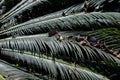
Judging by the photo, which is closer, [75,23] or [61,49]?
[61,49]

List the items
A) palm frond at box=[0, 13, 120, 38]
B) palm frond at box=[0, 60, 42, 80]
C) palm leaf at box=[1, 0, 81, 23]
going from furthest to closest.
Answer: palm leaf at box=[1, 0, 81, 23], palm frond at box=[0, 13, 120, 38], palm frond at box=[0, 60, 42, 80]

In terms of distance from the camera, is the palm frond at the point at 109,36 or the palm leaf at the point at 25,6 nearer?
the palm frond at the point at 109,36

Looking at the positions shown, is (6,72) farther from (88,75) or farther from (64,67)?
(88,75)

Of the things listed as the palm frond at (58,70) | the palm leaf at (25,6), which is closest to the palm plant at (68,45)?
the palm frond at (58,70)

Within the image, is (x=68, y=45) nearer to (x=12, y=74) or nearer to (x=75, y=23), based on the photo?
(x=75, y=23)

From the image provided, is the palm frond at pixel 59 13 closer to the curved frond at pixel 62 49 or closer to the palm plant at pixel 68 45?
the palm plant at pixel 68 45

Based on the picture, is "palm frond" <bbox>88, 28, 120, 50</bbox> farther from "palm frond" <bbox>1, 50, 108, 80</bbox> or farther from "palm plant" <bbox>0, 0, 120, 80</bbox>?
"palm frond" <bbox>1, 50, 108, 80</bbox>

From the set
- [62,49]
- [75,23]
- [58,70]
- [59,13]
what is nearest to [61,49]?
[62,49]

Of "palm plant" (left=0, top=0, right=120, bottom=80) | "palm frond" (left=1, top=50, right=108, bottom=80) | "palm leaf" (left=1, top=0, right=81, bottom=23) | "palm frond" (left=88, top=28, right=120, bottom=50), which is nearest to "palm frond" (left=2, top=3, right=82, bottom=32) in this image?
"palm plant" (left=0, top=0, right=120, bottom=80)

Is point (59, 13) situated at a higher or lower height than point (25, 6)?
lower
